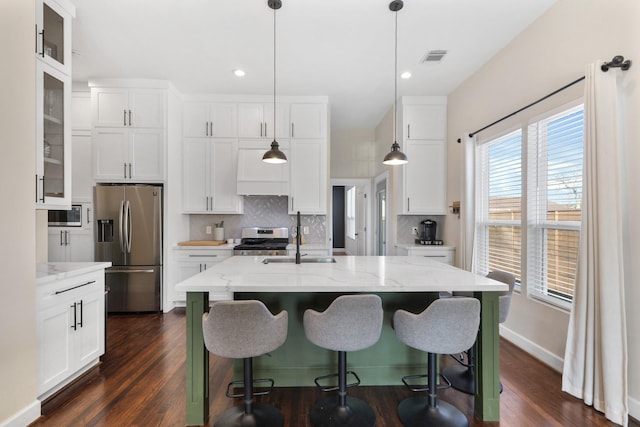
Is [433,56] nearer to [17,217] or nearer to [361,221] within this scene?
[17,217]

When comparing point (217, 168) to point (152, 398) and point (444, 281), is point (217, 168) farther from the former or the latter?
point (444, 281)

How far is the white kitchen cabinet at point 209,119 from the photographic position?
4.33 m

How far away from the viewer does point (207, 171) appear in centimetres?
436

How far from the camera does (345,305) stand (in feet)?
5.51

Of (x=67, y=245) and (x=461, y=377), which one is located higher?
(x=67, y=245)

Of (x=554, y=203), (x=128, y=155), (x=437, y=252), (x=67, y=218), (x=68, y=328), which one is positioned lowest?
(x=68, y=328)

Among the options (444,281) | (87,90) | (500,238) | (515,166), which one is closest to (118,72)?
(87,90)

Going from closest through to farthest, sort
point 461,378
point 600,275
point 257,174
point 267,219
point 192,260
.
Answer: point 600,275 < point 461,378 < point 192,260 < point 257,174 < point 267,219

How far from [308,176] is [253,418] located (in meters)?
3.19

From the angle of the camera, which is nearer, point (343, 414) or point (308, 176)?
point (343, 414)

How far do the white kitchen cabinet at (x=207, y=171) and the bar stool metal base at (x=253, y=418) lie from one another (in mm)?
2975

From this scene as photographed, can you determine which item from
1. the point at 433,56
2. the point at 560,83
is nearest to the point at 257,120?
the point at 433,56

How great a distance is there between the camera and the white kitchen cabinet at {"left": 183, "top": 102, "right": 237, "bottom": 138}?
433 cm

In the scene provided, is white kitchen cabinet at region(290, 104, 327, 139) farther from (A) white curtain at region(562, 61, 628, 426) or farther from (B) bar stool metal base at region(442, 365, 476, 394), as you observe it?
(B) bar stool metal base at region(442, 365, 476, 394)
